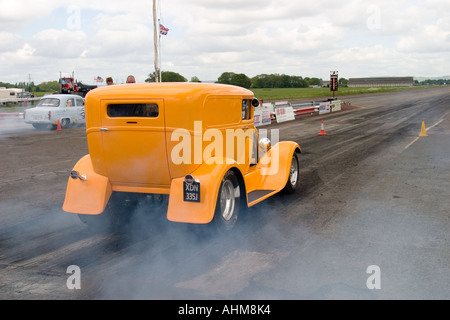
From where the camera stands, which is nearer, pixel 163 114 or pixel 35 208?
pixel 163 114

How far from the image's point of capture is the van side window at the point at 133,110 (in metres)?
5.68

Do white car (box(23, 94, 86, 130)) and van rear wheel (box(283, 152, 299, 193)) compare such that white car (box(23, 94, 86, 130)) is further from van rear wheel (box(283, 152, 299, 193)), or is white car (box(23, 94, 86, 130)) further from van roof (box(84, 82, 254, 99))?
van roof (box(84, 82, 254, 99))

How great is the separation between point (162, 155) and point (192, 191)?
0.64m

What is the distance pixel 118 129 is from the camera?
577 centimetres

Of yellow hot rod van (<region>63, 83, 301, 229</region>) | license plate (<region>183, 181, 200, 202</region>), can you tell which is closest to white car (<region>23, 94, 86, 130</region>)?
yellow hot rod van (<region>63, 83, 301, 229</region>)

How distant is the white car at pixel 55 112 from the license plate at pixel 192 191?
1776cm

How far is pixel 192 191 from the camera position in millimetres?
5473

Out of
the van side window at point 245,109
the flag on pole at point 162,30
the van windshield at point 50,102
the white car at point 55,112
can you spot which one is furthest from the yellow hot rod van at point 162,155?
the flag on pole at point 162,30

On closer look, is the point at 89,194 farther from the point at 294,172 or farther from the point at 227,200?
the point at 294,172

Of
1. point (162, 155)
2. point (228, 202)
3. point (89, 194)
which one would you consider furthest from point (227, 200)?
point (89, 194)

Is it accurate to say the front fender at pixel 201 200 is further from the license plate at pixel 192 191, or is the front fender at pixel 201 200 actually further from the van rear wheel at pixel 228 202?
the van rear wheel at pixel 228 202
